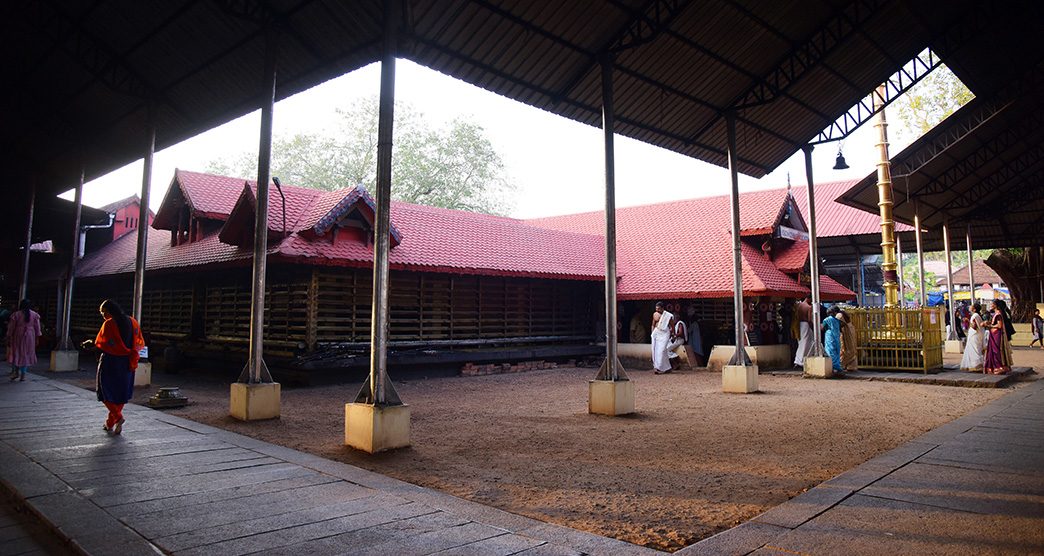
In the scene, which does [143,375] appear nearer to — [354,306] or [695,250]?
[354,306]

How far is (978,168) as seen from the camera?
19188mm

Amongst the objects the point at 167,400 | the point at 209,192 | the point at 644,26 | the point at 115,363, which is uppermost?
the point at 644,26

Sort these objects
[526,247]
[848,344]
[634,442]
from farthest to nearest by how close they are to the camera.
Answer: [526,247] < [848,344] < [634,442]

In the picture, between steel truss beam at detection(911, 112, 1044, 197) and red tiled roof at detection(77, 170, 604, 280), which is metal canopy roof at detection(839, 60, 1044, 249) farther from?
red tiled roof at detection(77, 170, 604, 280)

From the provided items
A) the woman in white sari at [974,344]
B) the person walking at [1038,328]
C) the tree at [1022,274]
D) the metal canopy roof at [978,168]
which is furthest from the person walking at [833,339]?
the tree at [1022,274]

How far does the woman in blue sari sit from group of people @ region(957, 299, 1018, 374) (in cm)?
286

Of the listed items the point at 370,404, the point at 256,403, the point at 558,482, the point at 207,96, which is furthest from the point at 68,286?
the point at 558,482

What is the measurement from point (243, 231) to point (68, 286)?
16.4ft

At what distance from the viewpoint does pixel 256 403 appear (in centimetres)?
814

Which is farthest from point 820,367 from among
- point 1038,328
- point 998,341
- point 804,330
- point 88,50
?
point 1038,328

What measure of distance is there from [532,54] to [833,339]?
418 inches

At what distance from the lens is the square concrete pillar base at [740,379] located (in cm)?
1148

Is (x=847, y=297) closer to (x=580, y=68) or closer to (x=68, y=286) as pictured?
(x=580, y=68)

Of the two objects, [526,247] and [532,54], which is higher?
[532,54]
